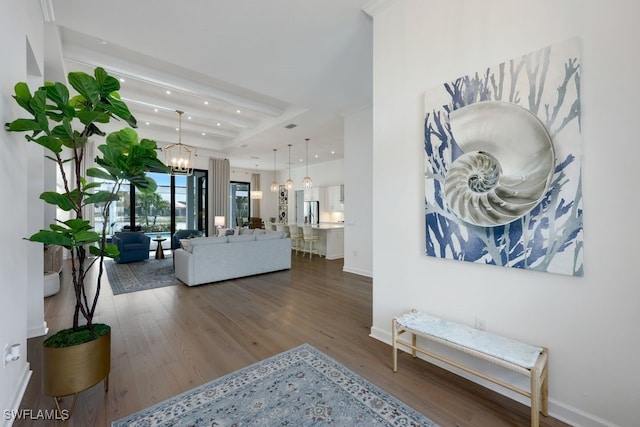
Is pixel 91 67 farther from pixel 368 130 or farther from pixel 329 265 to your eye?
pixel 329 265

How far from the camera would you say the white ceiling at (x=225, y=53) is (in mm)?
2848

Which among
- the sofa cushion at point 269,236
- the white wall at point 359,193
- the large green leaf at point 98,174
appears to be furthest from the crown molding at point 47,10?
the white wall at point 359,193

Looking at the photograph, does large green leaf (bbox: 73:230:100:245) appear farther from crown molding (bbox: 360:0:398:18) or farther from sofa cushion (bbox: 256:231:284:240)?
sofa cushion (bbox: 256:231:284:240)

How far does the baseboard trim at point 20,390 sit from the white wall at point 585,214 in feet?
10.0

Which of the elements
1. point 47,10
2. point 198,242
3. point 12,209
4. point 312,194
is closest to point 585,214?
point 12,209

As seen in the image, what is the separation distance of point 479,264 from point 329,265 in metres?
4.78

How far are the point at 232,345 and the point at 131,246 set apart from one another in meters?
5.75

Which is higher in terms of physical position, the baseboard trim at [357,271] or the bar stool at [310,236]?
the bar stool at [310,236]

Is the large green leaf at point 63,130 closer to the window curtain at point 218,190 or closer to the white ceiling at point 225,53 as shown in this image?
the white ceiling at point 225,53

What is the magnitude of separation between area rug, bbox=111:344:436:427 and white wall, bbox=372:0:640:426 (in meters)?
0.94

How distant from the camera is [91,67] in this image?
13.2 ft

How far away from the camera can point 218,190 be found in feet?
32.8

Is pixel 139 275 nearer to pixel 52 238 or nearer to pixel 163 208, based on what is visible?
pixel 163 208

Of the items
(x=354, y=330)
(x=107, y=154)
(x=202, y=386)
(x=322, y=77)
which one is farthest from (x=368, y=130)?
(x=202, y=386)
